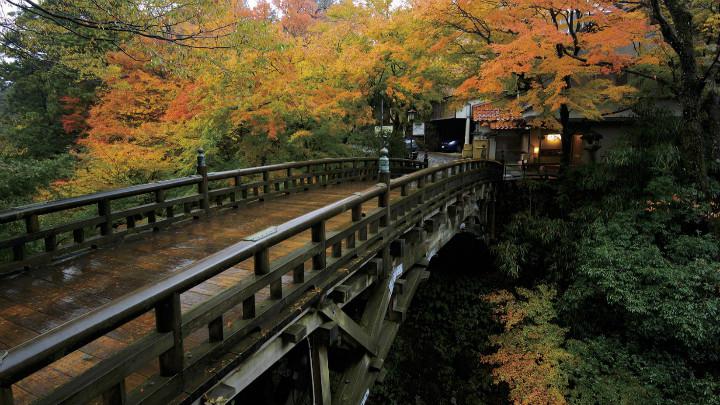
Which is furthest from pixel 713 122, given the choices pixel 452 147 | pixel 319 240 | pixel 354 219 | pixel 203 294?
pixel 452 147

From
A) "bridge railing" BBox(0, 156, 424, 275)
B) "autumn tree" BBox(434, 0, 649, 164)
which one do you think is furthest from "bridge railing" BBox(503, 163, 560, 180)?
"bridge railing" BBox(0, 156, 424, 275)

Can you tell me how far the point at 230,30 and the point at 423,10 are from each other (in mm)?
6664

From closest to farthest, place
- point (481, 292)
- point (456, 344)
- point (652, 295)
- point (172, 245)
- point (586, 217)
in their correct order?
point (172, 245) < point (652, 295) < point (586, 217) < point (456, 344) < point (481, 292)

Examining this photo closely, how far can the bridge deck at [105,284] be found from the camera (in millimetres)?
3012

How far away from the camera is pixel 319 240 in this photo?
14.3ft

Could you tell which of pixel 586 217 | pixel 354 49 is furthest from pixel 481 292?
pixel 354 49

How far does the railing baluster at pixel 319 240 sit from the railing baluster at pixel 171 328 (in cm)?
184

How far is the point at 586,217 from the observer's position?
12.3 meters

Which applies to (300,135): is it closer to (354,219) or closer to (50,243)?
(354,219)

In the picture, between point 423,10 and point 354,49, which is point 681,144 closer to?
point 423,10

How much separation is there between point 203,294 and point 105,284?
52.0 inches

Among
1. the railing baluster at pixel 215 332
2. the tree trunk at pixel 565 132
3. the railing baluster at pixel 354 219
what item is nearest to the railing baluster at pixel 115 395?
the railing baluster at pixel 215 332

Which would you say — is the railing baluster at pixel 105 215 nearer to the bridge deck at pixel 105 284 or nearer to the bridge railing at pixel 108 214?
the bridge railing at pixel 108 214

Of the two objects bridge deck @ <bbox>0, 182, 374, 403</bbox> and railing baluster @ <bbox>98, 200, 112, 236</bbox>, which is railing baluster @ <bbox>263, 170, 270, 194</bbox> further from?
railing baluster @ <bbox>98, 200, 112, 236</bbox>
